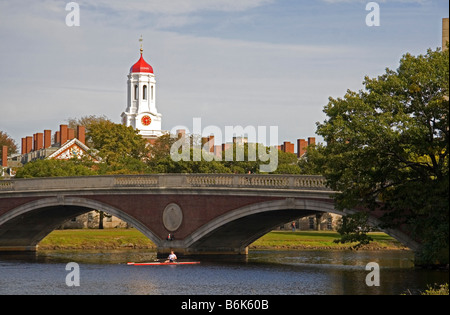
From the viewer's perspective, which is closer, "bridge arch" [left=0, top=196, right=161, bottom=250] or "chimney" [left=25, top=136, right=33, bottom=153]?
"bridge arch" [left=0, top=196, right=161, bottom=250]

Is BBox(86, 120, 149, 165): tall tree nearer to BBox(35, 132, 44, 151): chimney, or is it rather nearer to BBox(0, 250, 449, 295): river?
BBox(35, 132, 44, 151): chimney

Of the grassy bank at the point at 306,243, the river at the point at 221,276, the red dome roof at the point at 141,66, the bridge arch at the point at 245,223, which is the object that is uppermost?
the red dome roof at the point at 141,66

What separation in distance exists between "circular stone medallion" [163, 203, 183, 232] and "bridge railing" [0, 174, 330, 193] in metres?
1.59

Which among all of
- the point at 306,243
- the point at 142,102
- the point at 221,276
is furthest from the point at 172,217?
the point at 142,102

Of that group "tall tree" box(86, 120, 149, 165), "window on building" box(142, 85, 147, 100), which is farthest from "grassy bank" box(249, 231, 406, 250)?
"window on building" box(142, 85, 147, 100)

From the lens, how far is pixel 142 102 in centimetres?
16188

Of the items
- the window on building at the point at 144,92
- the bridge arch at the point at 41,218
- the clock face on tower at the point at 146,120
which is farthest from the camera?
the window on building at the point at 144,92

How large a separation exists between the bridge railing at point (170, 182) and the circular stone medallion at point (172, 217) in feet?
5.21

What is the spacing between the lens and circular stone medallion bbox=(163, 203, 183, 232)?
208 ft

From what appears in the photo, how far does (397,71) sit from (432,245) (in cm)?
1326

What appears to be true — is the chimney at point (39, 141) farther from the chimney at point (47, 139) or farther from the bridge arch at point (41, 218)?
the bridge arch at point (41, 218)

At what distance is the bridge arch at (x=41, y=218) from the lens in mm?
65812

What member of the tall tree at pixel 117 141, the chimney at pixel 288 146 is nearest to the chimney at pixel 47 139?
the tall tree at pixel 117 141
